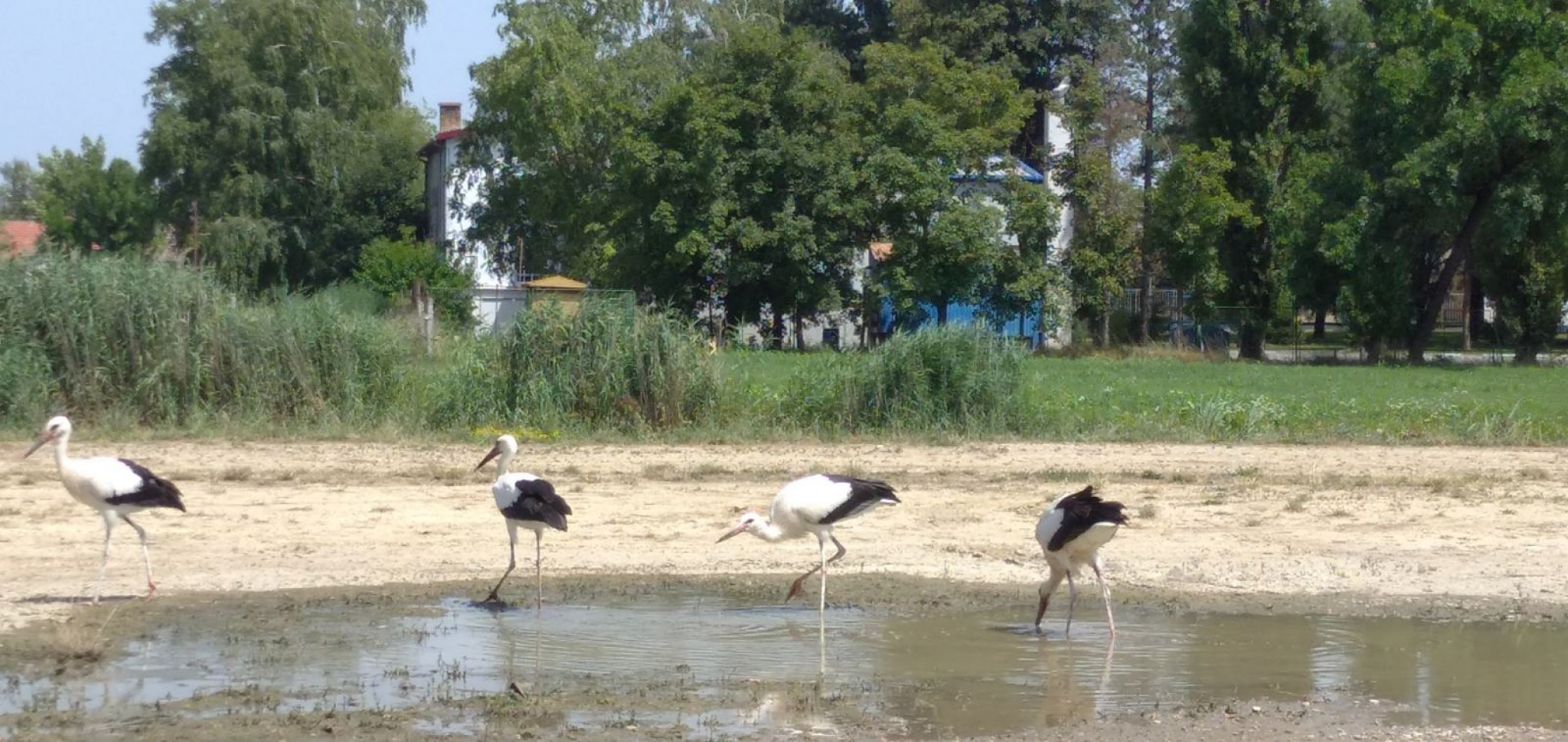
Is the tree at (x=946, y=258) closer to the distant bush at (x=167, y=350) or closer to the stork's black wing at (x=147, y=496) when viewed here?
the distant bush at (x=167, y=350)

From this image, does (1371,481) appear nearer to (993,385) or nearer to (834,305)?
(993,385)

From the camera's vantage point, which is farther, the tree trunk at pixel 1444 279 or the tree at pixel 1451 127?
the tree trunk at pixel 1444 279

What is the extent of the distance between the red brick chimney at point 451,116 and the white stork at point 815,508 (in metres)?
66.4

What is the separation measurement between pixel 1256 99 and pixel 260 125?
1376 inches

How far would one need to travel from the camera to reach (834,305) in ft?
148

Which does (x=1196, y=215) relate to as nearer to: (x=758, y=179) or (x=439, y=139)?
(x=758, y=179)

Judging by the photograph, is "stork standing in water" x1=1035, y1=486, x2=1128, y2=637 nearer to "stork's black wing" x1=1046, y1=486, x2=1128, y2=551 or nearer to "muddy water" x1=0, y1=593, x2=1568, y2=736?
"stork's black wing" x1=1046, y1=486, x2=1128, y2=551

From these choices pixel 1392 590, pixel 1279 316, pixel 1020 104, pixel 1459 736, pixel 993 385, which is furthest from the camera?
pixel 1279 316

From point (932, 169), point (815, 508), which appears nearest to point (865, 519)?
point (815, 508)

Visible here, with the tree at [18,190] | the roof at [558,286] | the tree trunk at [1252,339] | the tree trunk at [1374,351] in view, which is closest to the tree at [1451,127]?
the tree trunk at [1374,351]

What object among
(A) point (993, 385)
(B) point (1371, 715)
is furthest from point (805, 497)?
(A) point (993, 385)

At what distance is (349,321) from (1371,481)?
1380 cm

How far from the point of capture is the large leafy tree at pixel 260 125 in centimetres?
5834

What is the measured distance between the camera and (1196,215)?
48000 mm
